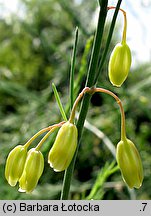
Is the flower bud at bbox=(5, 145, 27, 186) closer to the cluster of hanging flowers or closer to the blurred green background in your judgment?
the cluster of hanging flowers

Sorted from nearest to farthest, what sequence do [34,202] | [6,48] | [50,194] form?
[34,202] < [50,194] < [6,48]

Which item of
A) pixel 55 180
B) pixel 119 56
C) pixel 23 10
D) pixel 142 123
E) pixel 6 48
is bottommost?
pixel 55 180

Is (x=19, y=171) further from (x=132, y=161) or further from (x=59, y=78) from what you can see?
(x=59, y=78)

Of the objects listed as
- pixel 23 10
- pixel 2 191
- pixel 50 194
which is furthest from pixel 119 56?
pixel 23 10

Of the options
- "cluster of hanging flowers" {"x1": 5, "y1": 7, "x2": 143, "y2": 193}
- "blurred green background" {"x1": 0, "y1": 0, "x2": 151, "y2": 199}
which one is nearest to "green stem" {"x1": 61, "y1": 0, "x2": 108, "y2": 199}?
"cluster of hanging flowers" {"x1": 5, "y1": 7, "x2": 143, "y2": 193}

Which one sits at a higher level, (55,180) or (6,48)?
(6,48)

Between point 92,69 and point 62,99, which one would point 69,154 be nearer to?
point 92,69

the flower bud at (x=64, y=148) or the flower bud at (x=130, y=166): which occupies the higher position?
the flower bud at (x=64, y=148)

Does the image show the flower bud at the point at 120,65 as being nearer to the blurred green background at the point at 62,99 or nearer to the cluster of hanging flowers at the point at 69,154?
the cluster of hanging flowers at the point at 69,154

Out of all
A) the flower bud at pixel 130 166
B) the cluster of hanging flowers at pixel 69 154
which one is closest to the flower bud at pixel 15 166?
the cluster of hanging flowers at pixel 69 154
